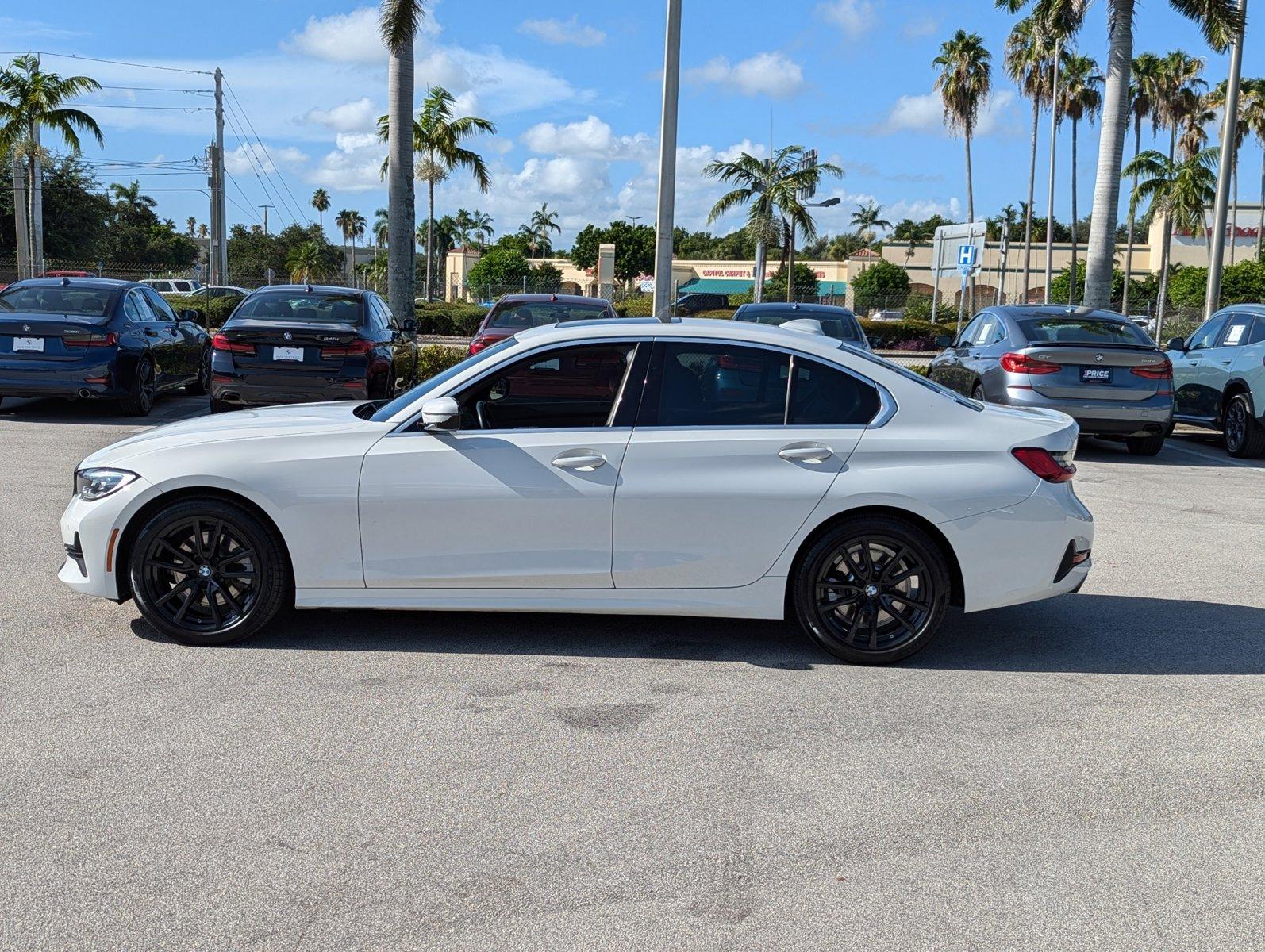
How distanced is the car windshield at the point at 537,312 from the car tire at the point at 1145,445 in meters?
6.28

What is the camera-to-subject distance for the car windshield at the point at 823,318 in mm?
15862

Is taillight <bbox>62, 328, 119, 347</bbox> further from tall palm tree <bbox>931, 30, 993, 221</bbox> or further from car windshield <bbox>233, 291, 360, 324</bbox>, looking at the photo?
tall palm tree <bbox>931, 30, 993, 221</bbox>

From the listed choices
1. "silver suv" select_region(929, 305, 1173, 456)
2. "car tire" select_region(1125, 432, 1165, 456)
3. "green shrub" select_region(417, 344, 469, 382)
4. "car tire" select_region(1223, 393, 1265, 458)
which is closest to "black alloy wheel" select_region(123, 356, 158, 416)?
"green shrub" select_region(417, 344, 469, 382)

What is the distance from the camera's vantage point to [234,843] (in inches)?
152

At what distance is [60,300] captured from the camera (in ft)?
46.2

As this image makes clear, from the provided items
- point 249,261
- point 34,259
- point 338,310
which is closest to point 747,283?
point 249,261

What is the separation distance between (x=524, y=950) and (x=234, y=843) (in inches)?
43.0

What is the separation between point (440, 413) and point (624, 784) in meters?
1.99

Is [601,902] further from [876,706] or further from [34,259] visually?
[34,259]

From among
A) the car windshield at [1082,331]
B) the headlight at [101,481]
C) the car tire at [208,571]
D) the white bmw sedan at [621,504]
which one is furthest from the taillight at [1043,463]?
the car windshield at [1082,331]

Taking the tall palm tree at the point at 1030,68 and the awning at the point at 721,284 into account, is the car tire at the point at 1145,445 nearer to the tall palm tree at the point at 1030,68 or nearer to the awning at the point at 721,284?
the tall palm tree at the point at 1030,68

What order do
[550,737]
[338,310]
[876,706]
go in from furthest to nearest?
[338,310], [876,706], [550,737]

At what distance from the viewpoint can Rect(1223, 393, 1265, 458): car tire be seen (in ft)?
45.2

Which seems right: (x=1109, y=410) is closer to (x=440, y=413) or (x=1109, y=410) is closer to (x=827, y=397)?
(x=827, y=397)
